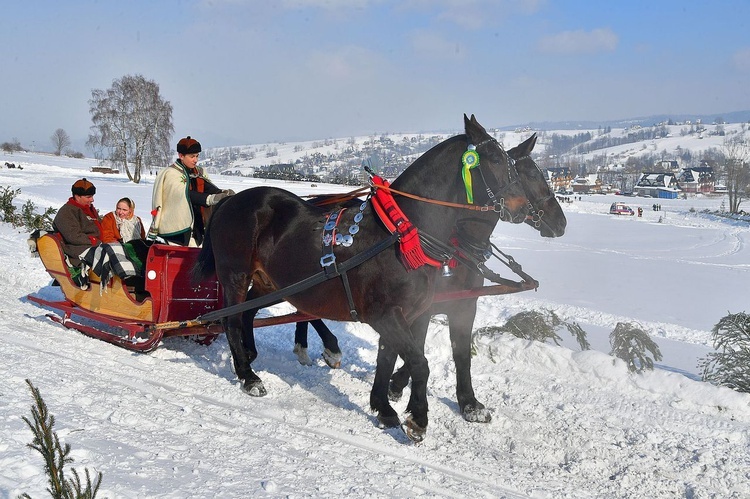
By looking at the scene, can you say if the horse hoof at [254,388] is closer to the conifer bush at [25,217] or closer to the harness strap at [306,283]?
the harness strap at [306,283]

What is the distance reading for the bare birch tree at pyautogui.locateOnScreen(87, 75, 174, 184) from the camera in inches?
1955

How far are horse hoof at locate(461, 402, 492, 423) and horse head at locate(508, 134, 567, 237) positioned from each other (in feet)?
4.96

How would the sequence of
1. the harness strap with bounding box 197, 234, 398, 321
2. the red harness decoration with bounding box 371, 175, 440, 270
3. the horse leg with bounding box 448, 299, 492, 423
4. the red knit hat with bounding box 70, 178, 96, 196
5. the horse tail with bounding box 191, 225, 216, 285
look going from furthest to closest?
the red knit hat with bounding box 70, 178, 96, 196 < the horse tail with bounding box 191, 225, 216, 285 < the horse leg with bounding box 448, 299, 492, 423 < the harness strap with bounding box 197, 234, 398, 321 < the red harness decoration with bounding box 371, 175, 440, 270

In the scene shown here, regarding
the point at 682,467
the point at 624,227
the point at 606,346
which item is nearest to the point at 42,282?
the point at 606,346

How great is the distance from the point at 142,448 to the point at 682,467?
346 centimetres

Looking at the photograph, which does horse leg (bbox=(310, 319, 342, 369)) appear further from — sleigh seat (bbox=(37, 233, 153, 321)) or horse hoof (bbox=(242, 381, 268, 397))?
sleigh seat (bbox=(37, 233, 153, 321))

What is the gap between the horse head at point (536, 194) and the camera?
463cm

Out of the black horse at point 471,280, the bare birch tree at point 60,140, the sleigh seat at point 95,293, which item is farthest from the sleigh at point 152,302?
the bare birch tree at point 60,140

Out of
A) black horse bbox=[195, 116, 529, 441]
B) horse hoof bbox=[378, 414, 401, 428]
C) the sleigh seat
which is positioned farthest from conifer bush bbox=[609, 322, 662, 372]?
the sleigh seat

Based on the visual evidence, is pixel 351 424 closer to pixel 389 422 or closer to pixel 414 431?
pixel 389 422

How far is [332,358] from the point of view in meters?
6.20

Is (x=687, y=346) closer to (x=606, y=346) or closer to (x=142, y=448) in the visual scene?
(x=606, y=346)

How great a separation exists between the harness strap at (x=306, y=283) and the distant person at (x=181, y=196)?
155 centimetres

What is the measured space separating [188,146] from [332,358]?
282 cm
